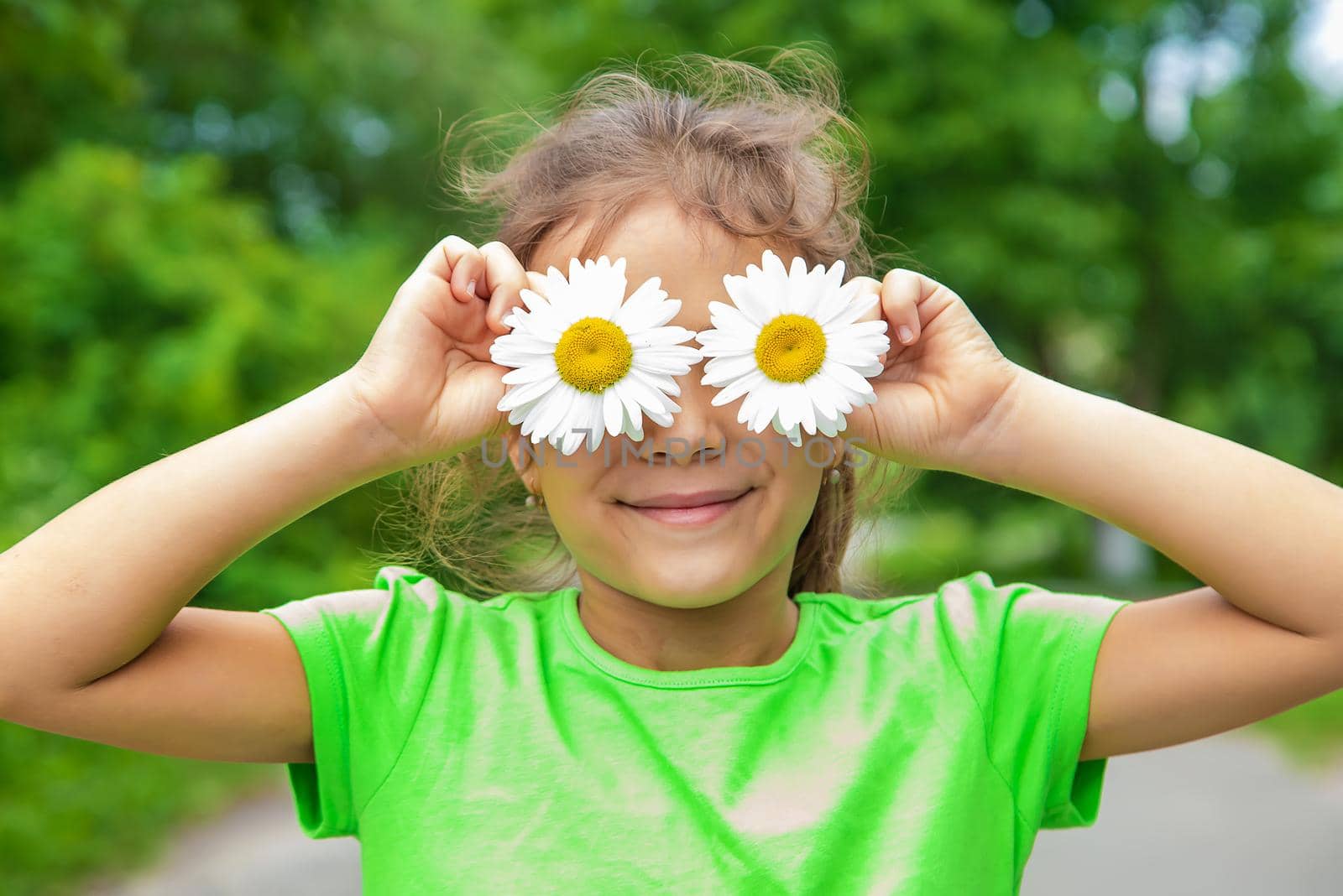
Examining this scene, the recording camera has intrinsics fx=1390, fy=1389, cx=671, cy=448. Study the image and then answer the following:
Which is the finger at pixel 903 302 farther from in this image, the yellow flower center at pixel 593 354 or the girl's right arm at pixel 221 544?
the girl's right arm at pixel 221 544

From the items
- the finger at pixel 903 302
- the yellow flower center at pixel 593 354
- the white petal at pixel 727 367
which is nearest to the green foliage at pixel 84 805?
the yellow flower center at pixel 593 354

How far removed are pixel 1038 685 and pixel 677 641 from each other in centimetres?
62

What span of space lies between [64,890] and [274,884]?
823mm

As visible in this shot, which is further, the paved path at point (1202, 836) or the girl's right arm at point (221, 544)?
the paved path at point (1202, 836)

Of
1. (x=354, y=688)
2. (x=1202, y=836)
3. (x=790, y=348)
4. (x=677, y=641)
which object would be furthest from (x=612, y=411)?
(x=1202, y=836)

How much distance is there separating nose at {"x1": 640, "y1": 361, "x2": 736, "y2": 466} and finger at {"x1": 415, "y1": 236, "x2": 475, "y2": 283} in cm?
41

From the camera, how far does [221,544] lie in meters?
2.13

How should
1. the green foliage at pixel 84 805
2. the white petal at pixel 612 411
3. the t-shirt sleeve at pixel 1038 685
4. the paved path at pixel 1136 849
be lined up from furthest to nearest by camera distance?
the paved path at pixel 1136 849, the green foliage at pixel 84 805, the t-shirt sleeve at pixel 1038 685, the white petal at pixel 612 411

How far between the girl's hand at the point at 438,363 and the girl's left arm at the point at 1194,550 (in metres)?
0.80

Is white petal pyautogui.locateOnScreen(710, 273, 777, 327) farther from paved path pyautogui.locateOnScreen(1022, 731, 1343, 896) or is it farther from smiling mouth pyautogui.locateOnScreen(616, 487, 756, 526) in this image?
paved path pyautogui.locateOnScreen(1022, 731, 1343, 896)

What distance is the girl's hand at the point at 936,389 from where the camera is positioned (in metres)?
2.25

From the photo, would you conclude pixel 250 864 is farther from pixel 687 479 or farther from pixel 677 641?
pixel 687 479

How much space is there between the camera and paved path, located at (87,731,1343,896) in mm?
5996

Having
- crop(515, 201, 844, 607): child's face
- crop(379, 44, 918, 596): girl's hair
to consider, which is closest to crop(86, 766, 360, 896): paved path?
crop(379, 44, 918, 596): girl's hair
